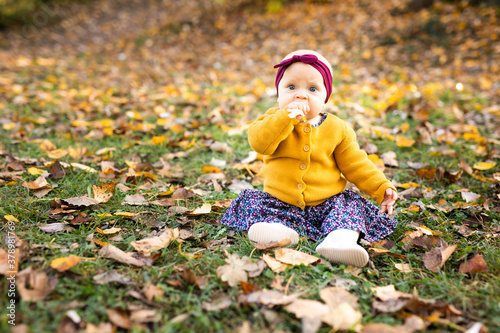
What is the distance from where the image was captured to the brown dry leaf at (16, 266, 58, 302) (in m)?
1.33

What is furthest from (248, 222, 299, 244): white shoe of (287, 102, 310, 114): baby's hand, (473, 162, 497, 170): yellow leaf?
(473, 162, 497, 170): yellow leaf

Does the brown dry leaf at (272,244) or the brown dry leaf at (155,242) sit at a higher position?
the brown dry leaf at (272,244)

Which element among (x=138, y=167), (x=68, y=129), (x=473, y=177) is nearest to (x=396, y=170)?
(x=473, y=177)

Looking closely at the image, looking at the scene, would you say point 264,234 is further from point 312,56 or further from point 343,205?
A: point 312,56

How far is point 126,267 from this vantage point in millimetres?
1609

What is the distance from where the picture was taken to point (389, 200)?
6.39 feet

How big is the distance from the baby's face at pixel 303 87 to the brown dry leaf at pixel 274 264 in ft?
2.47

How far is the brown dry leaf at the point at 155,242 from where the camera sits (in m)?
1.73

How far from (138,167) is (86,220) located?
2.67 feet

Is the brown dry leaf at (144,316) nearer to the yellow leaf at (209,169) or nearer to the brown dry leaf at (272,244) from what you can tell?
the brown dry leaf at (272,244)

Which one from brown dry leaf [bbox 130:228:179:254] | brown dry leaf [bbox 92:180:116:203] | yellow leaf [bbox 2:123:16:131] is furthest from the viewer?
yellow leaf [bbox 2:123:16:131]

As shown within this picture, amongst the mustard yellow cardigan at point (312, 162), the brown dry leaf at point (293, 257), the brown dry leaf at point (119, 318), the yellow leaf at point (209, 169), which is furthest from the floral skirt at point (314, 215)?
the brown dry leaf at point (119, 318)

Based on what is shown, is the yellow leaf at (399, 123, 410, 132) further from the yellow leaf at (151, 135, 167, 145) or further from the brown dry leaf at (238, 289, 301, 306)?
the brown dry leaf at (238, 289, 301, 306)

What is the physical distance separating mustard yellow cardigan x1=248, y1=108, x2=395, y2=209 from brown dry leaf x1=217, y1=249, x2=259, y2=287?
476 millimetres
